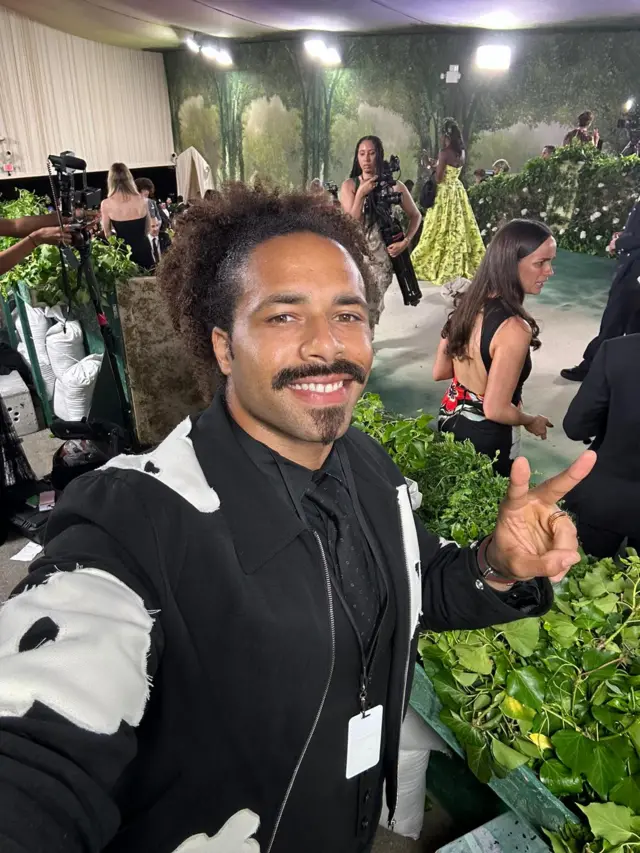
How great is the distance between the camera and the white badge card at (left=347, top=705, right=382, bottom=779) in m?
1.10

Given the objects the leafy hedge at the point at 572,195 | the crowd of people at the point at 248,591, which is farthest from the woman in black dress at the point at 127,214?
the crowd of people at the point at 248,591

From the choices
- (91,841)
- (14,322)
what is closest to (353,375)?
(91,841)

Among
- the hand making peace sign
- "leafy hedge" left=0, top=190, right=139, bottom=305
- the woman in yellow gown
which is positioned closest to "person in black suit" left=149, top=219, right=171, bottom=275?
"leafy hedge" left=0, top=190, right=139, bottom=305

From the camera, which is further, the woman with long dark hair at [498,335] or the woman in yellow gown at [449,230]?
the woman in yellow gown at [449,230]

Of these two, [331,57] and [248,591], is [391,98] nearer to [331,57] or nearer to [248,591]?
[331,57]

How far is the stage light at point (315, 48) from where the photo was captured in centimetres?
424

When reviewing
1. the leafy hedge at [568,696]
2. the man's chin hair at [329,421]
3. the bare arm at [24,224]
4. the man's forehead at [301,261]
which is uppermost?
the man's forehead at [301,261]

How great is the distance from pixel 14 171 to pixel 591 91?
22.5 feet

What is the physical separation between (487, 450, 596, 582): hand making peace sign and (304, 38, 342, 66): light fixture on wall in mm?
4133

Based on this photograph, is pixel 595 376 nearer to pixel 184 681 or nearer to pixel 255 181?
pixel 255 181

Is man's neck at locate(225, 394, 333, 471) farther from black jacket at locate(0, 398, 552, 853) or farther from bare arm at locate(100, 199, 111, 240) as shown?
bare arm at locate(100, 199, 111, 240)

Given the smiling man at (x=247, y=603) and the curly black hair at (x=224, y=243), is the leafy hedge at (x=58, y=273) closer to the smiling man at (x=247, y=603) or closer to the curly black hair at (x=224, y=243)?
the curly black hair at (x=224, y=243)

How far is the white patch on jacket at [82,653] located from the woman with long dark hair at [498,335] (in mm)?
2182

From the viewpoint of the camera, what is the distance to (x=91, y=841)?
2.30 ft
